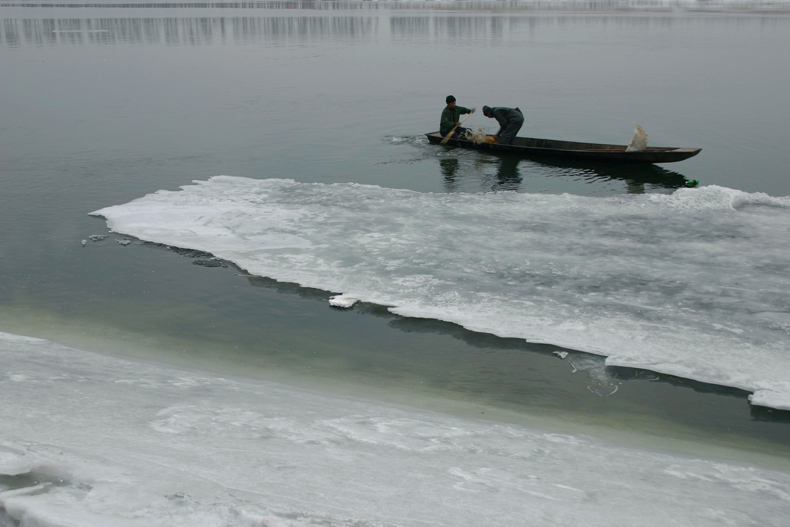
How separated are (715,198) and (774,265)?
327 centimetres

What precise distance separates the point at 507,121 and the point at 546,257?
28.1 feet

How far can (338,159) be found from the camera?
16.9 metres

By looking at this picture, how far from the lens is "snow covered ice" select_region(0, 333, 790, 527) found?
3.67 m

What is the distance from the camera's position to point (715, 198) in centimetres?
1203

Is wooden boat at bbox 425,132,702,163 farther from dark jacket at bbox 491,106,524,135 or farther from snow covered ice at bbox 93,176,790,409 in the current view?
snow covered ice at bbox 93,176,790,409

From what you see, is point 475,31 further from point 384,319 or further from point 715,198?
point 384,319

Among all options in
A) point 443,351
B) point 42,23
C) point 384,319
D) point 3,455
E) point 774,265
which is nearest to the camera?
point 3,455

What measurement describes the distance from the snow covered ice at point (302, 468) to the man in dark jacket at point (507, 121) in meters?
12.2

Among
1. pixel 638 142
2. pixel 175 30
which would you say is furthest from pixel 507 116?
pixel 175 30

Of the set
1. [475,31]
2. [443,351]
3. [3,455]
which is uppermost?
[475,31]

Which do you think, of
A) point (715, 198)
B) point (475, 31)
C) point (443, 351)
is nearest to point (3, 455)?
point (443, 351)

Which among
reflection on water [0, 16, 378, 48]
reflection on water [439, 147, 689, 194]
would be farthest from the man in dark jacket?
reflection on water [0, 16, 378, 48]

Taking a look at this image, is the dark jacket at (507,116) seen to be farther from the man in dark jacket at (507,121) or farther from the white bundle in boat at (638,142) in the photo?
the white bundle in boat at (638,142)

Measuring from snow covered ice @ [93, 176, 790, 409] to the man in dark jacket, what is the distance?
4491mm
